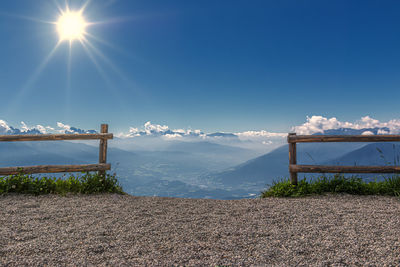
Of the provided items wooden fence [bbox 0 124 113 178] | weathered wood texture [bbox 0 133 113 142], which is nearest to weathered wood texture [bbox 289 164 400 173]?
wooden fence [bbox 0 124 113 178]

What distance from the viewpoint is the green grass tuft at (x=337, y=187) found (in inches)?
282

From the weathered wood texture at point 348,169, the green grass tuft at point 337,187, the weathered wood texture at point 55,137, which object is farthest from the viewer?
the weathered wood texture at point 55,137

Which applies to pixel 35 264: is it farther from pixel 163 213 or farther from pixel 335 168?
pixel 335 168

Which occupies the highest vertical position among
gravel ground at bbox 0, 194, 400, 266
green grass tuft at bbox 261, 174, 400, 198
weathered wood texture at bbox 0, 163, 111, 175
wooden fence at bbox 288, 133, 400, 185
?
wooden fence at bbox 288, 133, 400, 185

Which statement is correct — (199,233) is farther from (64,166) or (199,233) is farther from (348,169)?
(64,166)

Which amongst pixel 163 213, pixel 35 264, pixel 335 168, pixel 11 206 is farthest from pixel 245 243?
pixel 11 206

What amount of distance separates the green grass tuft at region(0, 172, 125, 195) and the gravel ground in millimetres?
749

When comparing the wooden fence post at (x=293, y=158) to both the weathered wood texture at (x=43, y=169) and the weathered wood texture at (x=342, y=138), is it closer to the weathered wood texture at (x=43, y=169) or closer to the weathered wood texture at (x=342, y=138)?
the weathered wood texture at (x=342, y=138)

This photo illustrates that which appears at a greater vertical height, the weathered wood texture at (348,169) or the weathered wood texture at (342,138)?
the weathered wood texture at (342,138)

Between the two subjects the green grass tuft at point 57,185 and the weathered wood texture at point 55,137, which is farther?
the weathered wood texture at point 55,137

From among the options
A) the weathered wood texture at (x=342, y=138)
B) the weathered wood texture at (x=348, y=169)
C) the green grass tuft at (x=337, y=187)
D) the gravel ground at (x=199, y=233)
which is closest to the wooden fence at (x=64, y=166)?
the gravel ground at (x=199, y=233)

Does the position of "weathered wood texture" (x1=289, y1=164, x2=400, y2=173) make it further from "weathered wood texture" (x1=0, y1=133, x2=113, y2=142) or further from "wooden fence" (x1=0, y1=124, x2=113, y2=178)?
"weathered wood texture" (x1=0, y1=133, x2=113, y2=142)

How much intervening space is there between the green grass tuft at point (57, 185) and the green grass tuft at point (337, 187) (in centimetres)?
471

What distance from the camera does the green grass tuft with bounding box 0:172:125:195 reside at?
23.6ft
